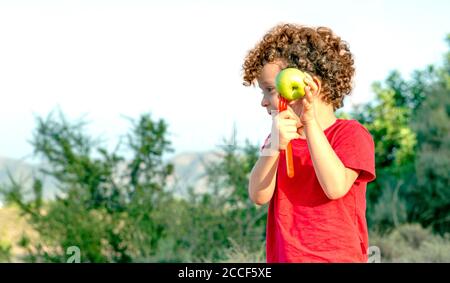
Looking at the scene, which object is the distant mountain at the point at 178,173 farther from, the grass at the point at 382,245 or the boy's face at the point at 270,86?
the boy's face at the point at 270,86

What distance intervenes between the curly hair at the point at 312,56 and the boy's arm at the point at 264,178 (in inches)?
10.4

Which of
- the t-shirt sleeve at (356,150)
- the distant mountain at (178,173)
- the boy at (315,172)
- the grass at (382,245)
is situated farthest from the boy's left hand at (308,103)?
the distant mountain at (178,173)

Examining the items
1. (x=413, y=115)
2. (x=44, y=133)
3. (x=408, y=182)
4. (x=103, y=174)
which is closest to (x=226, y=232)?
(x=103, y=174)

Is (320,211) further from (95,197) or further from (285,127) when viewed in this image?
(95,197)

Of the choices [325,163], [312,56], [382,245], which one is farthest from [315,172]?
[382,245]

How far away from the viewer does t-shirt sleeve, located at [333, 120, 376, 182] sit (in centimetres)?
225

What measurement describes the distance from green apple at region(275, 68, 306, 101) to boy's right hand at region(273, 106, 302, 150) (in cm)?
6

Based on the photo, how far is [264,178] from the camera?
2.27 metres

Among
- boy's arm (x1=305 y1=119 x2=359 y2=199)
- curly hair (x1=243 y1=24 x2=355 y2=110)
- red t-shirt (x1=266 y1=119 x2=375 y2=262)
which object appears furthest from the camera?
curly hair (x1=243 y1=24 x2=355 y2=110)

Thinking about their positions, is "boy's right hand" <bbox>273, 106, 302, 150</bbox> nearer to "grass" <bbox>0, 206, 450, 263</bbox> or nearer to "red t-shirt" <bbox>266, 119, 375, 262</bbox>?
"red t-shirt" <bbox>266, 119, 375, 262</bbox>

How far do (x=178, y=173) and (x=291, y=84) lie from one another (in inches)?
190

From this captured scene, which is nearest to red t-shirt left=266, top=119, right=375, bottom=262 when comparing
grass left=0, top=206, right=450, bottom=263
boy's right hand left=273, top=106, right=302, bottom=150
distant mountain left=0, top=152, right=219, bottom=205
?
boy's right hand left=273, top=106, right=302, bottom=150
